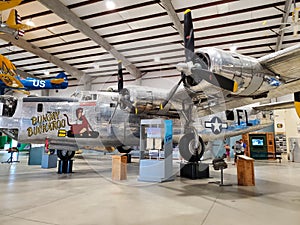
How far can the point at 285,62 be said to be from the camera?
16.3 ft

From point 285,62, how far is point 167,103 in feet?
14.2

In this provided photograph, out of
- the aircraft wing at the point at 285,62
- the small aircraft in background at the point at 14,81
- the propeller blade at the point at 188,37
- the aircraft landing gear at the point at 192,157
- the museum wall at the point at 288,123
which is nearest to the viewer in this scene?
the aircraft wing at the point at 285,62

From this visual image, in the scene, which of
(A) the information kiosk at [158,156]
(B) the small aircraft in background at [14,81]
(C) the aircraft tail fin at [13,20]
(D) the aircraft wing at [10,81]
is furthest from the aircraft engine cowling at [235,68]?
(D) the aircraft wing at [10,81]

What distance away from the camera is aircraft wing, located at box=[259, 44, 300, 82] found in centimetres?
Result: 468

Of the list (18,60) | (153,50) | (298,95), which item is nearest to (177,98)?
(298,95)

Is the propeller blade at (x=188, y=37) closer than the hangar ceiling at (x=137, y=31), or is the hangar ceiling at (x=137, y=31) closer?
the propeller blade at (x=188, y=37)

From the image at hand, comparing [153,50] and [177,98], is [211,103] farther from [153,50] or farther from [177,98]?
[153,50]

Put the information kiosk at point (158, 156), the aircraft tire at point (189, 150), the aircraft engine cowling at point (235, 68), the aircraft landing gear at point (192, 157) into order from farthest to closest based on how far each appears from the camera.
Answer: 1. the aircraft tire at point (189, 150)
2. the aircraft landing gear at point (192, 157)
3. the information kiosk at point (158, 156)
4. the aircraft engine cowling at point (235, 68)

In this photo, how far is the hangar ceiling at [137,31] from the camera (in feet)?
36.2

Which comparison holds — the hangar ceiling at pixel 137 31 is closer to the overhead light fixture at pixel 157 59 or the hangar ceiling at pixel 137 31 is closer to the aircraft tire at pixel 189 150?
the overhead light fixture at pixel 157 59

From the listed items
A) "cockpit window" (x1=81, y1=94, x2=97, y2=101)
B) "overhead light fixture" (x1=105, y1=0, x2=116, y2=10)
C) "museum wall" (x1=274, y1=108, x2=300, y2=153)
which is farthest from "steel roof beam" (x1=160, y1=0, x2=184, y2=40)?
"museum wall" (x1=274, y1=108, x2=300, y2=153)

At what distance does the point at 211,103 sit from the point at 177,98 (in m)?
1.25

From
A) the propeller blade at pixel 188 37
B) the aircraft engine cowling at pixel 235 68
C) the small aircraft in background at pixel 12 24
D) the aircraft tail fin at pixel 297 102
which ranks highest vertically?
the small aircraft in background at pixel 12 24

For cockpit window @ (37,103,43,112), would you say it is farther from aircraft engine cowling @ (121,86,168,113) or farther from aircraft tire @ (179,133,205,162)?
aircraft tire @ (179,133,205,162)
